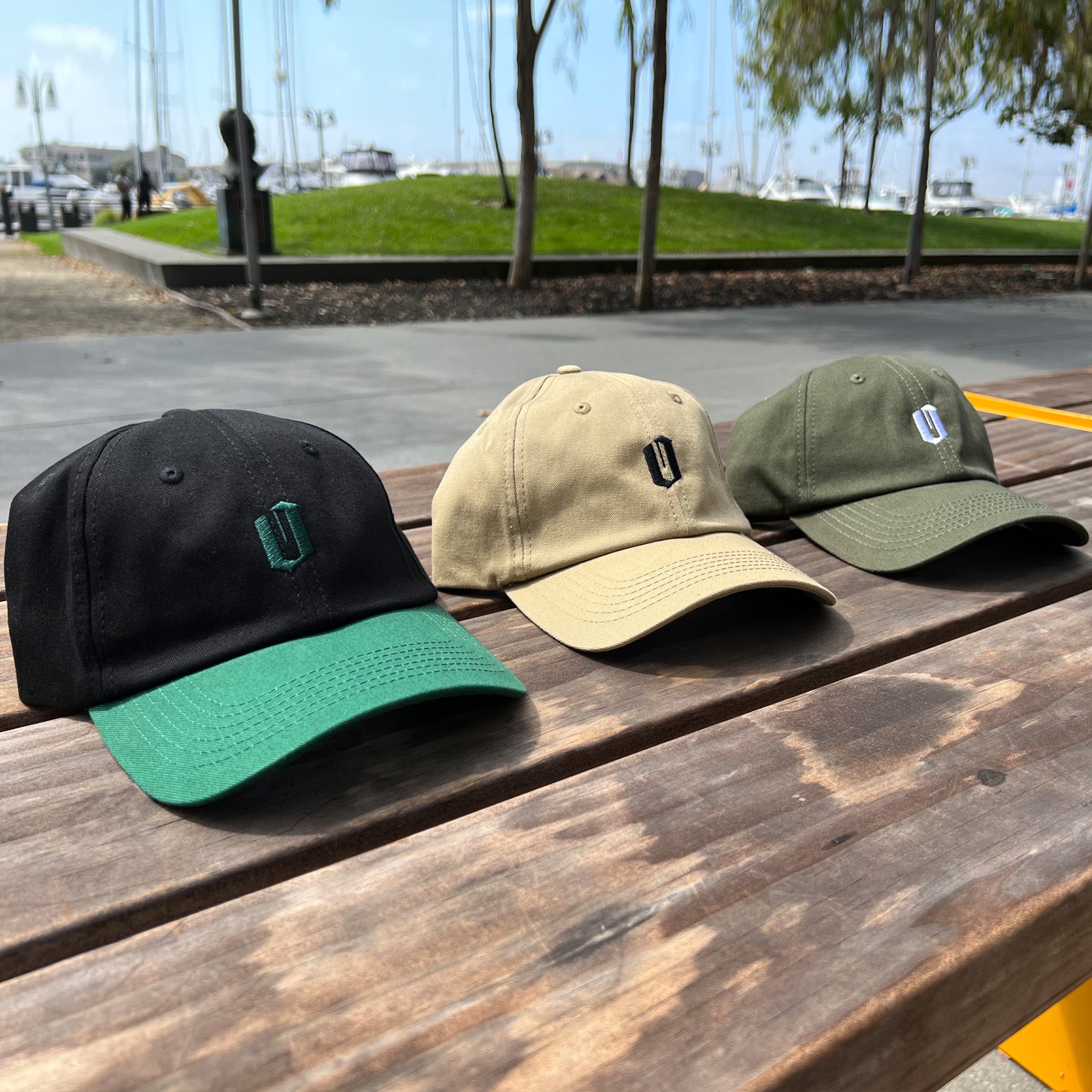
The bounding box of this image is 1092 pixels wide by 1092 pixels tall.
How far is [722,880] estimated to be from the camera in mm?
888

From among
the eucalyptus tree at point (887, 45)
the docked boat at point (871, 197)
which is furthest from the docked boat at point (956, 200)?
the eucalyptus tree at point (887, 45)

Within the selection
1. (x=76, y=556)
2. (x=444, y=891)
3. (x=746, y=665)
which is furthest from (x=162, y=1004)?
(x=746, y=665)

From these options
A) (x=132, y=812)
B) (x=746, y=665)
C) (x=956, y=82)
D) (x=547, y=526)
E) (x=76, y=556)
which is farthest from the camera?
(x=956, y=82)

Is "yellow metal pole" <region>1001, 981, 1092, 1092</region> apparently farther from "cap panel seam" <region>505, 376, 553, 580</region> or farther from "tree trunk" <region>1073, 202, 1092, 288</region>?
"tree trunk" <region>1073, 202, 1092, 288</region>

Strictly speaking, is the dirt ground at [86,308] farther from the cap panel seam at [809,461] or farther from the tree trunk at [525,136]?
the cap panel seam at [809,461]

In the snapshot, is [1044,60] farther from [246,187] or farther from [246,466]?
[246,466]

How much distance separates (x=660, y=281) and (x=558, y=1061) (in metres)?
11.9

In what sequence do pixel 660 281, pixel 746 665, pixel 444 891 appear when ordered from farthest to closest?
pixel 660 281 → pixel 746 665 → pixel 444 891

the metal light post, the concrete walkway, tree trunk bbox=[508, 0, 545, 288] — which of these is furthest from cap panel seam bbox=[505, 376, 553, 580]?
tree trunk bbox=[508, 0, 545, 288]

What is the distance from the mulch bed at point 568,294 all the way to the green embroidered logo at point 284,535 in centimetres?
741

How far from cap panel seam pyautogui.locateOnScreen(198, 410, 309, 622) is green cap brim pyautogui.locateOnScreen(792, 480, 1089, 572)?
37.0 inches

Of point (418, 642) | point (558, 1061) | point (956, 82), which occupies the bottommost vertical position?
point (558, 1061)

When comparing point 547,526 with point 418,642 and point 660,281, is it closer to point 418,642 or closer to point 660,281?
point 418,642

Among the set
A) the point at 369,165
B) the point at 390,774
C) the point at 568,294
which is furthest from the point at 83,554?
the point at 369,165
